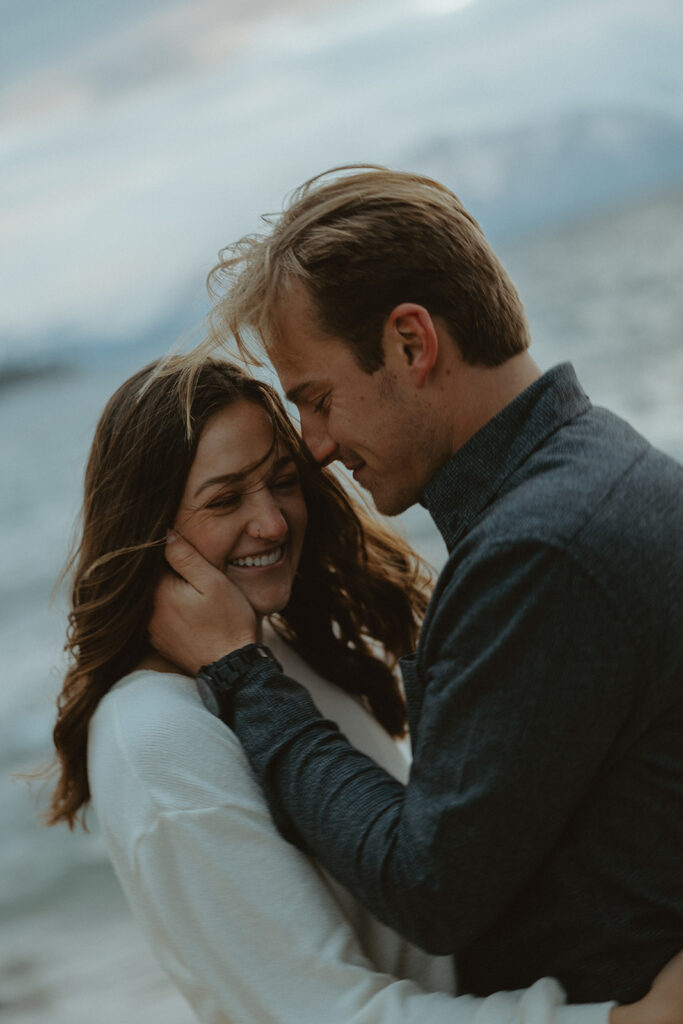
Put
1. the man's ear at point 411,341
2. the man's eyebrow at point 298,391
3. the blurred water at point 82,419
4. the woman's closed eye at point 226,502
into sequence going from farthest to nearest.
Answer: the blurred water at point 82,419
the woman's closed eye at point 226,502
the man's eyebrow at point 298,391
the man's ear at point 411,341

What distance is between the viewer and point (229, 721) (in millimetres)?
1728

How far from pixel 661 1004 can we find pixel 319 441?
948 mm

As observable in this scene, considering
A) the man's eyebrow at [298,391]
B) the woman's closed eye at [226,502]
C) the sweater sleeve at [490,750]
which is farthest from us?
the woman's closed eye at [226,502]

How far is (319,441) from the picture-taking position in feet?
5.72

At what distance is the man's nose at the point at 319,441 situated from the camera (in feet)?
5.68

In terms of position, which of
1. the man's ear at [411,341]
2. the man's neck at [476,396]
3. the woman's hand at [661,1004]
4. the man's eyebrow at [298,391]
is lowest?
the woman's hand at [661,1004]

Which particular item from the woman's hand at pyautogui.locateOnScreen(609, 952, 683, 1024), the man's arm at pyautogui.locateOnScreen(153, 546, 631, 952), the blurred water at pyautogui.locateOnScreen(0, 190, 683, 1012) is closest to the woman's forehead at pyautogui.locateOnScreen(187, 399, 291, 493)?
the man's arm at pyautogui.locateOnScreen(153, 546, 631, 952)

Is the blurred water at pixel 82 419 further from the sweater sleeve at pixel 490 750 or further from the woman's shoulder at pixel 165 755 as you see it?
the sweater sleeve at pixel 490 750

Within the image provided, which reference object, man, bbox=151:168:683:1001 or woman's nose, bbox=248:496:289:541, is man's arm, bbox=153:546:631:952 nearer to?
man, bbox=151:168:683:1001

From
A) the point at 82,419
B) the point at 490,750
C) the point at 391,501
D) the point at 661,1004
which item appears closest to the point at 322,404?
the point at 391,501

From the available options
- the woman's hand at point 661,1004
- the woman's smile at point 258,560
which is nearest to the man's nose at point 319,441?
the woman's smile at point 258,560

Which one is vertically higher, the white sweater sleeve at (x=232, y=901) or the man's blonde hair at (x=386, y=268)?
the man's blonde hair at (x=386, y=268)

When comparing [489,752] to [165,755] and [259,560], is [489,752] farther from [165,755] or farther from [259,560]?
[259,560]

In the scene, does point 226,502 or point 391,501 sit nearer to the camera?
point 391,501
